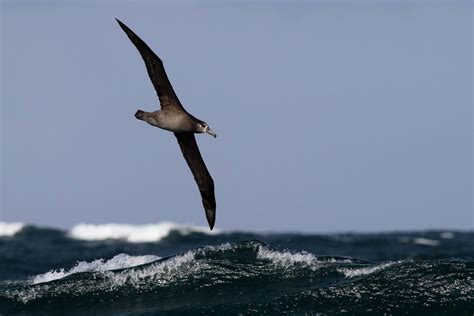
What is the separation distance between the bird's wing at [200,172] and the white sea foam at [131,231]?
3114cm

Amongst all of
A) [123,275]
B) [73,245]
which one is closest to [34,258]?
[73,245]

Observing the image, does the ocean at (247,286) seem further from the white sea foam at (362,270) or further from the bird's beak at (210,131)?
the bird's beak at (210,131)

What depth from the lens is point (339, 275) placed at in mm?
20531

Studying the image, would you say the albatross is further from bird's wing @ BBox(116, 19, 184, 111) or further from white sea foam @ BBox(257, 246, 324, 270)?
white sea foam @ BBox(257, 246, 324, 270)

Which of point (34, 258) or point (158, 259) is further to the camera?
point (34, 258)

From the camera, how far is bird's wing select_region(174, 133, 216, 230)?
1952 cm

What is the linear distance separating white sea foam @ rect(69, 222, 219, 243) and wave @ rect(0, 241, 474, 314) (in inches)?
1152

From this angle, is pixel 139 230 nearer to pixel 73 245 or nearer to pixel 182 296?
pixel 73 245

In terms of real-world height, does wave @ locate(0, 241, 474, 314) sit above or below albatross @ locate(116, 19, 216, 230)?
below

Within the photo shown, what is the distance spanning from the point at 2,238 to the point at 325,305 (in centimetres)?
3318

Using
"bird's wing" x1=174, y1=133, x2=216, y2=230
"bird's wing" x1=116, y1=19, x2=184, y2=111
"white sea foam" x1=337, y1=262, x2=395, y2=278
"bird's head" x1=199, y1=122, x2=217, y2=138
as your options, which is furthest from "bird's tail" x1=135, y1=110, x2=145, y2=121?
"white sea foam" x1=337, y1=262, x2=395, y2=278

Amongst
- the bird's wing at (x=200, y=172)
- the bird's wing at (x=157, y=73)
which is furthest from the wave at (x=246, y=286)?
the bird's wing at (x=157, y=73)

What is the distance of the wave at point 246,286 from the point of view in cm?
1906

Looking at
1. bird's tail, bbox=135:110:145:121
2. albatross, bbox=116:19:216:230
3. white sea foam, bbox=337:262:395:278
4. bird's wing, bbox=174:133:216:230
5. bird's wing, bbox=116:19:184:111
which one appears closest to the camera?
bird's wing, bbox=116:19:184:111
